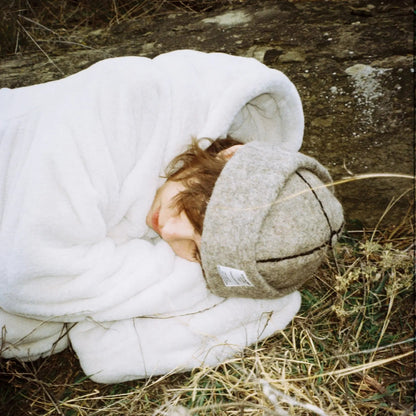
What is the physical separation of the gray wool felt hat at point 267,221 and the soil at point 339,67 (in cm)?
58

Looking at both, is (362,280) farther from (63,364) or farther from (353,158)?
(63,364)

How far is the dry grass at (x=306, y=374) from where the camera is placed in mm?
1348

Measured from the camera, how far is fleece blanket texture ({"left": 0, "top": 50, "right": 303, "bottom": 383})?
1266 mm

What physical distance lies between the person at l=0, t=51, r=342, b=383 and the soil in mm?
301

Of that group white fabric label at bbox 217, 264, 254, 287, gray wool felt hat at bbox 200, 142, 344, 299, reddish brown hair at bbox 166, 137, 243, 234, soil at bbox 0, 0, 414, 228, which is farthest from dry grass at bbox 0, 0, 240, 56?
white fabric label at bbox 217, 264, 254, 287

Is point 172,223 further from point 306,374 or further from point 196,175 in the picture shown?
point 306,374

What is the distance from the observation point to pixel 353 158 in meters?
1.75

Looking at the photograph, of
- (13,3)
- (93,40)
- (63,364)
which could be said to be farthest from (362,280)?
(13,3)

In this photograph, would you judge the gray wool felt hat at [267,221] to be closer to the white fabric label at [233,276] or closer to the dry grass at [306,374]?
the white fabric label at [233,276]

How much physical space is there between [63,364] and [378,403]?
1.17 meters

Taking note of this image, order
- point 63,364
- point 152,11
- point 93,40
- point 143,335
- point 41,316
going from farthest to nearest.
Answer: point 152,11
point 93,40
point 63,364
point 143,335
point 41,316

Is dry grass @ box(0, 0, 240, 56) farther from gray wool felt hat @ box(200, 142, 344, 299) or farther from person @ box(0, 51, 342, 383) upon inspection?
gray wool felt hat @ box(200, 142, 344, 299)

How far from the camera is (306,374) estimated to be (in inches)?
57.1

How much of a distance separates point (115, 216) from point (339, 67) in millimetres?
1141
